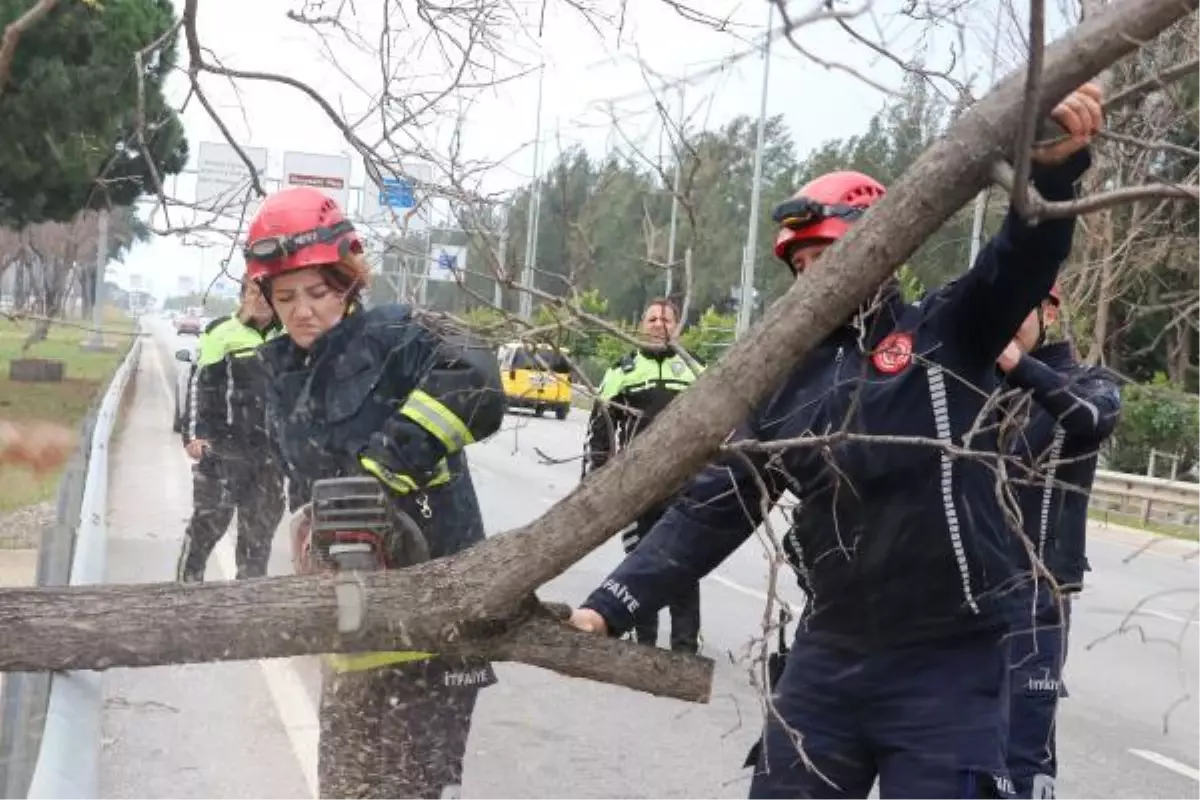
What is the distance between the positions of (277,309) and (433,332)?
405mm

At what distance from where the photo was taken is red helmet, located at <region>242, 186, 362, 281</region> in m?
3.59

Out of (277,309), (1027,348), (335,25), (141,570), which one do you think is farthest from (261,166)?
(141,570)

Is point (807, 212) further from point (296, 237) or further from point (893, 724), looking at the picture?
point (296, 237)

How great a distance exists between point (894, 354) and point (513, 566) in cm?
92

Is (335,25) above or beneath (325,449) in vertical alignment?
above

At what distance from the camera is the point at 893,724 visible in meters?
3.18

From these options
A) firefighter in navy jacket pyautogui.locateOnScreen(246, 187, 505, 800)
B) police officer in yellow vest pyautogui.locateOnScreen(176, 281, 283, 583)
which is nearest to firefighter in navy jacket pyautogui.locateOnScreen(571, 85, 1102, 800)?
firefighter in navy jacket pyautogui.locateOnScreen(246, 187, 505, 800)

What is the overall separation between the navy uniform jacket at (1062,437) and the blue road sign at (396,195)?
5.63 feet

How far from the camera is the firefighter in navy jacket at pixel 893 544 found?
3.11 meters

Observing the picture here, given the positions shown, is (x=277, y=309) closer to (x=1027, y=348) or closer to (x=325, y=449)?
(x=325, y=449)

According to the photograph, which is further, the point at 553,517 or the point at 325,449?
the point at 325,449

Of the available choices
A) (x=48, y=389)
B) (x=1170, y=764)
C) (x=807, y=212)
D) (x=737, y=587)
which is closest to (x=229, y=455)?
(x=1170, y=764)

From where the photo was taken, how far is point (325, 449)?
3.63 m

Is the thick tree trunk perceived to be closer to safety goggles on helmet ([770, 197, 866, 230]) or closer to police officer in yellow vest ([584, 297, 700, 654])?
safety goggles on helmet ([770, 197, 866, 230])
